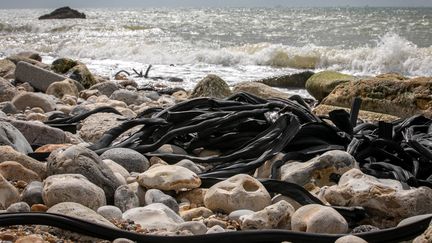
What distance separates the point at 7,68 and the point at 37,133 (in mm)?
7743

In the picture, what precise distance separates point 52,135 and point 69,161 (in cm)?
148

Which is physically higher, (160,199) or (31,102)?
(160,199)

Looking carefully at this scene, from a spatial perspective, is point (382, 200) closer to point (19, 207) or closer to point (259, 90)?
point (19, 207)

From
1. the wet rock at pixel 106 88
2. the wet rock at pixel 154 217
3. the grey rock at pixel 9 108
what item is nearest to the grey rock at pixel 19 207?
the wet rock at pixel 154 217

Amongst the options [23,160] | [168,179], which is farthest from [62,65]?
[168,179]

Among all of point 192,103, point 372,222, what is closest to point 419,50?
point 192,103

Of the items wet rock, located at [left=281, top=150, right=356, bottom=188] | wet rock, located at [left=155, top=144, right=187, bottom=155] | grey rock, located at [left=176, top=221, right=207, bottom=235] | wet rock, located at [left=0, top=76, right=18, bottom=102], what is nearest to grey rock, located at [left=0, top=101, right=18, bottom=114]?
wet rock, located at [left=0, top=76, right=18, bottom=102]

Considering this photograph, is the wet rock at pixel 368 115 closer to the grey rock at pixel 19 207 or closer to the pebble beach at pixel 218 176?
the pebble beach at pixel 218 176

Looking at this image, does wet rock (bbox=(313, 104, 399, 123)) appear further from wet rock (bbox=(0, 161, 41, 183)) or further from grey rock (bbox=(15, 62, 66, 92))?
grey rock (bbox=(15, 62, 66, 92))

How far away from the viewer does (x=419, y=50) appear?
17562 mm

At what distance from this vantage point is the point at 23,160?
324 cm

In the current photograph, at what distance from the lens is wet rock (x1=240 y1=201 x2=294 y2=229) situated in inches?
100

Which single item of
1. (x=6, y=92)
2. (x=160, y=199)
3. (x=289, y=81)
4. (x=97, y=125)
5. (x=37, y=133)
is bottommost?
(x=289, y=81)

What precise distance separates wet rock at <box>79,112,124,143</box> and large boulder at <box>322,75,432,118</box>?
3229 millimetres
